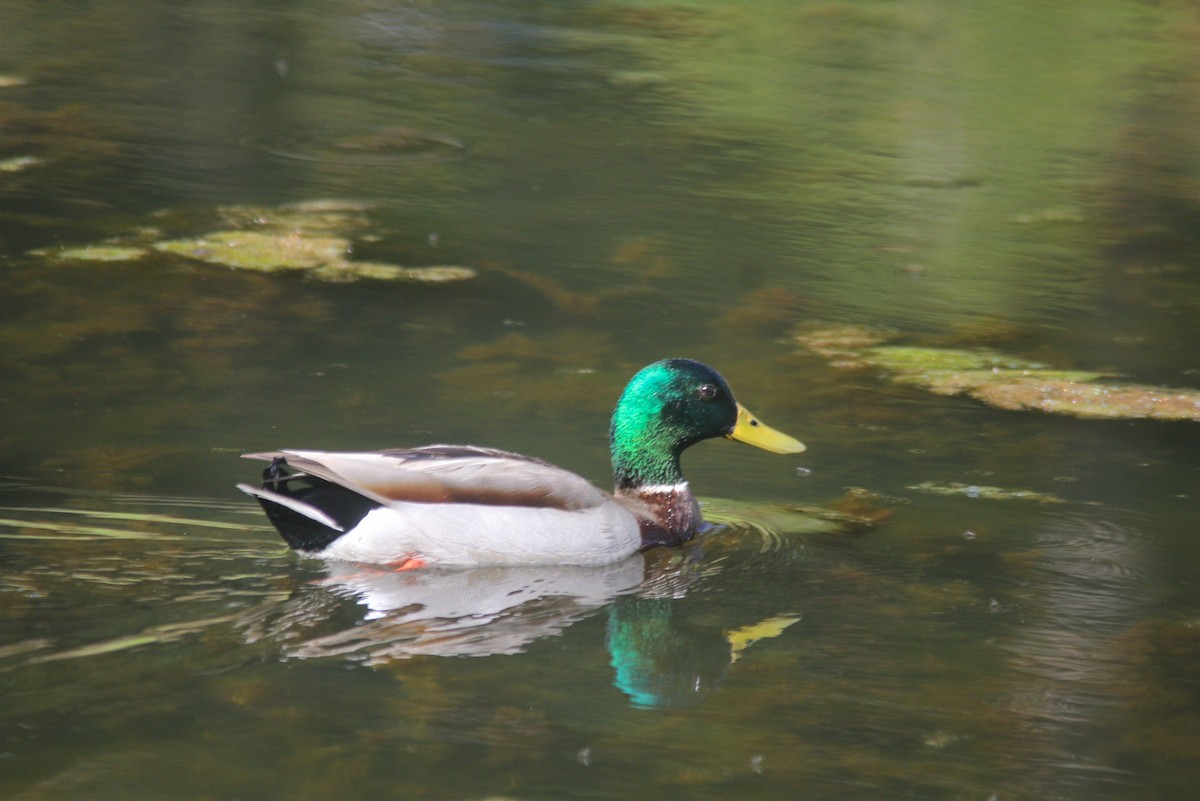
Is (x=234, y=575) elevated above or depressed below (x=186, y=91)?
below

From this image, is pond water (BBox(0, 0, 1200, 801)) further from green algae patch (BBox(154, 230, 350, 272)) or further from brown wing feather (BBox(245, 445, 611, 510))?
brown wing feather (BBox(245, 445, 611, 510))

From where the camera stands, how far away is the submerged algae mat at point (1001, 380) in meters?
8.00

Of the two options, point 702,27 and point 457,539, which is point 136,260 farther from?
point 702,27

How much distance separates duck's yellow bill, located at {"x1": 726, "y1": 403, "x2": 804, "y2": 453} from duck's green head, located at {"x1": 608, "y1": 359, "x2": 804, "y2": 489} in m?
0.04

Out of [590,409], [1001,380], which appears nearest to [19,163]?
[590,409]

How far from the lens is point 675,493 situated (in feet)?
21.7

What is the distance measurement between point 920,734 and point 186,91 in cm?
1014

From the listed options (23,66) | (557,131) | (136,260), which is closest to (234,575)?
(136,260)

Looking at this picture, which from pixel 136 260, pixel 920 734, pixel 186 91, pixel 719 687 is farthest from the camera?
pixel 186 91

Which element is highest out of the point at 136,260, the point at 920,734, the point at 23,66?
the point at 23,66

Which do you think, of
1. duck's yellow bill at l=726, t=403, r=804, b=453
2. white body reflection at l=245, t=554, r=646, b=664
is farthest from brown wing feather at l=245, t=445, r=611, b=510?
duck's yellow bill at l=726, t=403, r=804, b=453

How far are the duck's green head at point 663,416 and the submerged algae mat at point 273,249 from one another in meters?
2.79

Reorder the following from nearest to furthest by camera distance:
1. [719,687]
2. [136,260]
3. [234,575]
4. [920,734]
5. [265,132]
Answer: [920,734] → [719,687] → [234,575] → [136,260] → [265,132]

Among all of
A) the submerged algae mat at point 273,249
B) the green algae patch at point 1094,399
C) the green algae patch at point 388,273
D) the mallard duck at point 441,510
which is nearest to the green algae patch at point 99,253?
the submerged algae mat at point 273,249
